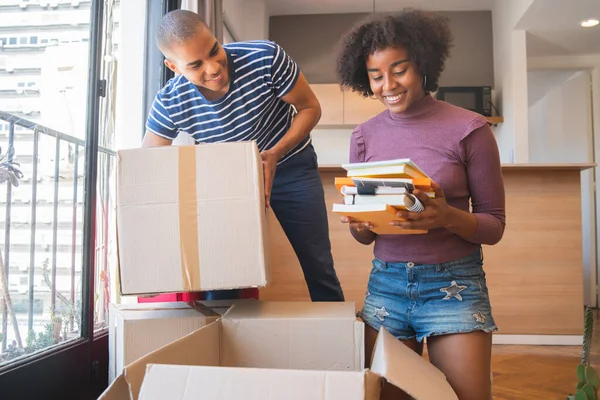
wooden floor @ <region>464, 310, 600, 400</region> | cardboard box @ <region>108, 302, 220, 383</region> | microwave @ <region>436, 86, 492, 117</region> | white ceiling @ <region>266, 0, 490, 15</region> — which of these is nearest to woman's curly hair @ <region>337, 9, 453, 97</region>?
cardboard box @ <region>108, 302, 220, 383</region>

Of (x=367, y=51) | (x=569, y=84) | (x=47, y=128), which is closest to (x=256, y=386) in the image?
(x=367, y=51)

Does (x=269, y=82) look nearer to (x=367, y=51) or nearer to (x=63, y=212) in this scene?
(x=367, y=51)

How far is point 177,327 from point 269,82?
0.68 metres

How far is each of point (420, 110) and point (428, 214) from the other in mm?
278

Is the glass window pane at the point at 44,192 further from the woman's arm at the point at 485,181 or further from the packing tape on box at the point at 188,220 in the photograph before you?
the woman's arm at the point at 485,181

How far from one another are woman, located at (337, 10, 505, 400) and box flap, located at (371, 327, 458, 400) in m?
0.20

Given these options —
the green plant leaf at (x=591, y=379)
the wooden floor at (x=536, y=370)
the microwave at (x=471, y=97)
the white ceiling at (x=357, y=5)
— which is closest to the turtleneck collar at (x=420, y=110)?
the green plant leaf at (x=591, y=379)

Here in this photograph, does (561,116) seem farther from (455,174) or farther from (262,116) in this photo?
(455,174)

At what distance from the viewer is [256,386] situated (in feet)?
1.99

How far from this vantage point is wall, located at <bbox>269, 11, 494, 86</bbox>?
505 cm

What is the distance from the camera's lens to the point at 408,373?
0.67m

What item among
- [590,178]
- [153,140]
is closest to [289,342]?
[153,140]

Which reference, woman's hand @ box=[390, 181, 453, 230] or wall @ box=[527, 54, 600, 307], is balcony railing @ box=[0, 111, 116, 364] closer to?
woman's hand @ box=[390, 181, 453, 230]

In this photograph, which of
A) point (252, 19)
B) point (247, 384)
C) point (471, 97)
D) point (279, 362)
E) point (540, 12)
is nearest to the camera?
point (247, 384)
